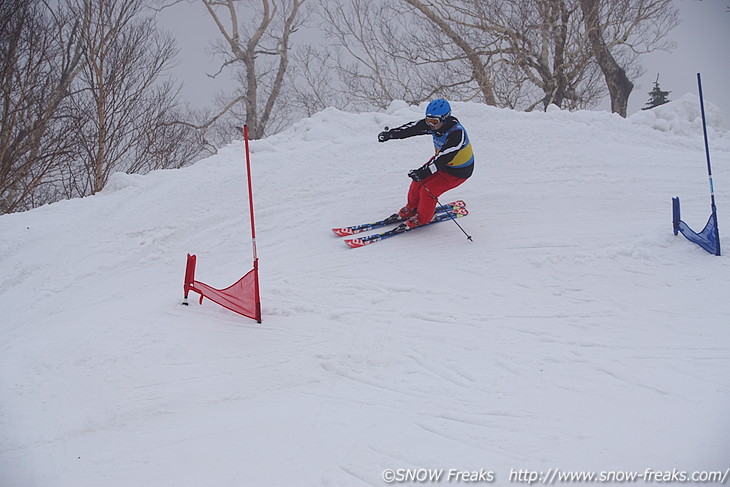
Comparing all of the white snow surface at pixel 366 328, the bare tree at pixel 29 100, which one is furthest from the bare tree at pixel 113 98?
the white snow surface at pixel 366 328

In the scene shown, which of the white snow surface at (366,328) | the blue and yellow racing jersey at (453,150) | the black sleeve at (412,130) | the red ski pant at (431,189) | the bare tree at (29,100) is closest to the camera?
the white snow surface at (366,328)

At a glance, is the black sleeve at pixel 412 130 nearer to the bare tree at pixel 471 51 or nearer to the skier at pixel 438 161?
the skier at pixel 438 161

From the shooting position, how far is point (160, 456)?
2898 mm

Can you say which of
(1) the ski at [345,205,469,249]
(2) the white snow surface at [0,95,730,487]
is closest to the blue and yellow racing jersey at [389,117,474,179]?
(1) the ski at [345,205,469,249]

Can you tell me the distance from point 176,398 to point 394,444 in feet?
4.92

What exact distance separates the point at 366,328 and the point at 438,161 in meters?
2.36

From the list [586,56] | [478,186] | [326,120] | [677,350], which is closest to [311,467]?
[677,350]

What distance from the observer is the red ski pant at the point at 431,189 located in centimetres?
599

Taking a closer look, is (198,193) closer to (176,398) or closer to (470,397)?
(176,398)

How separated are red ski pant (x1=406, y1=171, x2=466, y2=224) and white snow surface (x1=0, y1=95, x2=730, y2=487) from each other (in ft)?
0.87

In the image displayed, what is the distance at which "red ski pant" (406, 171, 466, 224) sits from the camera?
5.99 metres

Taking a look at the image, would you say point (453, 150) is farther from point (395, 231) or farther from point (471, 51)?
point (471, 51)

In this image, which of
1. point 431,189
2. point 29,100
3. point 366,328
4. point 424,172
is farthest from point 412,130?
point 29,100

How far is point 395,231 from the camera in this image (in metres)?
6.21
